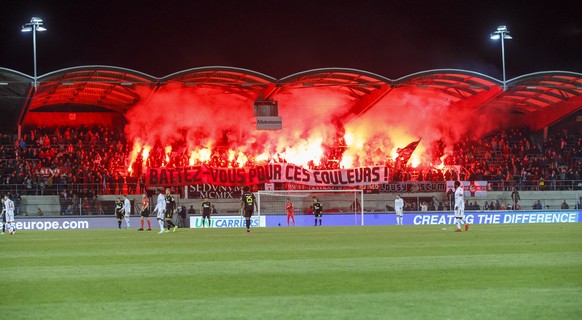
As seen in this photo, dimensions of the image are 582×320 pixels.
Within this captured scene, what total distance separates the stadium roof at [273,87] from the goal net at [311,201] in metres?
7.67

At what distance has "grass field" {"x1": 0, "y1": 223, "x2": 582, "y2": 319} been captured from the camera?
9.38 metres

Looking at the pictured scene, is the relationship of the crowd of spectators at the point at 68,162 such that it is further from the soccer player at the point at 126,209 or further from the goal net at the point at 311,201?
the goal net at the point at 311,201

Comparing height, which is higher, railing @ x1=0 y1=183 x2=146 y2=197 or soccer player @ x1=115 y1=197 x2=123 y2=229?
railing @ x1=0 y1=183 x2=146 y2=197

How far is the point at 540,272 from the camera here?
42.5ft

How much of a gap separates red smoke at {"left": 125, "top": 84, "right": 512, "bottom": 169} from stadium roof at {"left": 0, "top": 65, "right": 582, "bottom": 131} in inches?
44.5

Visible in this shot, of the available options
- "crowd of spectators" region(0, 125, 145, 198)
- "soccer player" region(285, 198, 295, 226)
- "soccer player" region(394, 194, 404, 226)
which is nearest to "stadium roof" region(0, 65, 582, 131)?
"crowd of spectators" region(0, 125, 145, 198)

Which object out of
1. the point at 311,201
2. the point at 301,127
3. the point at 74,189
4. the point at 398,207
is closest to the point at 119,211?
the point at 74,189

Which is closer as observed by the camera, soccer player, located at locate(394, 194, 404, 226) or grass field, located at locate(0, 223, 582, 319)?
grass field, located at locate(0, 223, 582, 319)

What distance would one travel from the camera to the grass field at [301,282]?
9.38 metres

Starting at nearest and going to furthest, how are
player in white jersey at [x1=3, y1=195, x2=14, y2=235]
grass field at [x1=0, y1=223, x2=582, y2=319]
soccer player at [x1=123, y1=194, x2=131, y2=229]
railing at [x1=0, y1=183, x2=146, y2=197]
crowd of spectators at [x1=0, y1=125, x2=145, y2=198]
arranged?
grass field at [x1=0, y1=223, x2=582, y2=319] < player in white jersey at [x1=3, y1=195, x2=14, y2=235] < soccer player at [x1=123, y1=194, x2=131, y2=229] < railing at [x1=0, y1=183, x2=146, y2=197] < crowd of spectators at [x1=0, y1=125, x2=145, y2=198]

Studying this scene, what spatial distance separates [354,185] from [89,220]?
54.1ft

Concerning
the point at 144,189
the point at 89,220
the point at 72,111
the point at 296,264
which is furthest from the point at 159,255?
the point at 72,111

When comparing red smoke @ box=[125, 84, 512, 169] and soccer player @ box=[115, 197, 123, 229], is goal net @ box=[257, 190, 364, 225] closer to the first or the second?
red smoke @ box=[125, 84, 512, 169]

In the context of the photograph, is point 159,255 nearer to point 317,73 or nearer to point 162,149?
point 317,73
